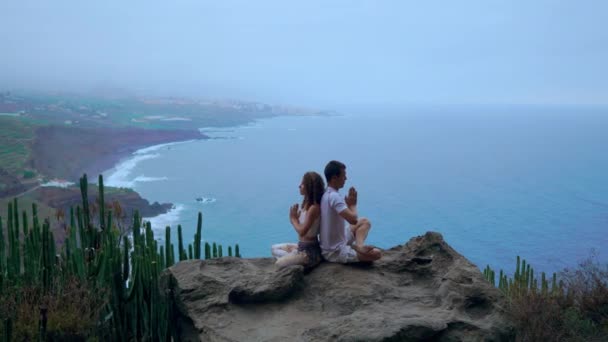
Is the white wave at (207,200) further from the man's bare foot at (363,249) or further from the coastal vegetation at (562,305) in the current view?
the man's bare foot at (363,249)

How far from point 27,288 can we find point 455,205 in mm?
29011

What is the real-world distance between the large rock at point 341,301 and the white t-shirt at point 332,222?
0.81ft

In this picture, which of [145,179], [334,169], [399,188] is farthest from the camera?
[399,188]

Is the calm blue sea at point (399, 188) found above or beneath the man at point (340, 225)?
beneath

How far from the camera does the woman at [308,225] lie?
594 cm

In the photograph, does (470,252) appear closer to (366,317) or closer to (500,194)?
(500,194)

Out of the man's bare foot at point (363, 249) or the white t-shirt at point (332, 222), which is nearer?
the white t-shirt at point (332, 222)

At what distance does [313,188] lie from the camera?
5.95 metres

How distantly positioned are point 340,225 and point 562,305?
4212 mm

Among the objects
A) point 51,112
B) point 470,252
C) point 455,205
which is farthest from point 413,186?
point 51,112

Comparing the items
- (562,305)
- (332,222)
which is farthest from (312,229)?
(562,305)

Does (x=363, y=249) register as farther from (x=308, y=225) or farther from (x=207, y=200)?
(x=207, y=200)

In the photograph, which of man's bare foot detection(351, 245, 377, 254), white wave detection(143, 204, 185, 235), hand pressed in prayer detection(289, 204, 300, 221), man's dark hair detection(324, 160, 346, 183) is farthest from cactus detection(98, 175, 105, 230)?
white wave detection(143, 204, 185, 235)

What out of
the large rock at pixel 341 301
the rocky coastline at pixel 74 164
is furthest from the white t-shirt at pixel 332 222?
the rocky coastline at pixel 74 164
